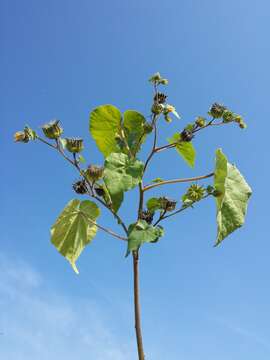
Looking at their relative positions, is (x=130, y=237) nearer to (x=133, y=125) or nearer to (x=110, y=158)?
(x=110, y=158)

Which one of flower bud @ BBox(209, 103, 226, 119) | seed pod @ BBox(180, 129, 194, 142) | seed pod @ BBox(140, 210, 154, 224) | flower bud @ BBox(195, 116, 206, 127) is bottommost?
seed pod @ BBox(140, 210, 154, 224)

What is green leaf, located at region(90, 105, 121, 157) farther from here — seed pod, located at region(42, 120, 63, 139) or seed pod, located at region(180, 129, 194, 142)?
seed pod, located at region(180, 129, 194, 142)

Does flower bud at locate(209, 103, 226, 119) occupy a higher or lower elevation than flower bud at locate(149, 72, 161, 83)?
lower

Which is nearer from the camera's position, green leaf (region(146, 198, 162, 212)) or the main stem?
the main stem

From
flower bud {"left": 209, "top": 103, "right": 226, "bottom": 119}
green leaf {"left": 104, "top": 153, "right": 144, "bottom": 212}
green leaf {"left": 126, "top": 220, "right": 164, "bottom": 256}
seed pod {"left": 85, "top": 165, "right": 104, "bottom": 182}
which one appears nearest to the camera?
green leaf {"left": 126, "top": 220, "right": 164, "bottom": 256}

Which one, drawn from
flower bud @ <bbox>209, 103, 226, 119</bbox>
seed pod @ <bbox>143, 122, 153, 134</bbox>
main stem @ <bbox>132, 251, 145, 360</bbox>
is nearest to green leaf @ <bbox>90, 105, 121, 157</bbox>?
seed pod @ <bbox>143, 122, 153, 134</bbox>

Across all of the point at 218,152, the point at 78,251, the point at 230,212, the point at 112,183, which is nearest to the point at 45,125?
the point at 112,183

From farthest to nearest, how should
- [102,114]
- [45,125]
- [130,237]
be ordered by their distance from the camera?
[102,114], [45,125], [130,237]
